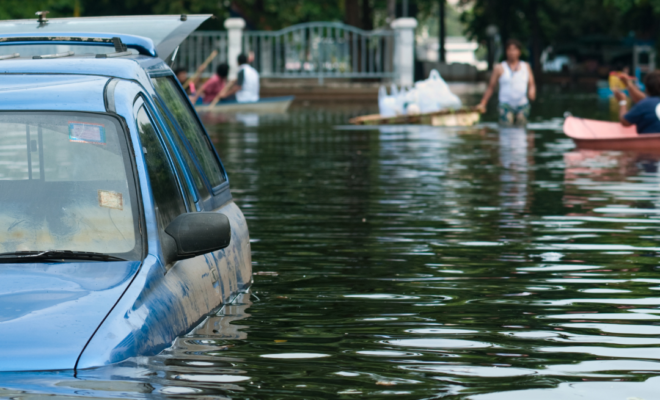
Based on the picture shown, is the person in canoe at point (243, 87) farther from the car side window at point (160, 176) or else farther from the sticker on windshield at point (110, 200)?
the sticker on windshield at point (110, 200)

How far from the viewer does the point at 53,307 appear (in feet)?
13.3

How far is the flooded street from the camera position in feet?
15.8

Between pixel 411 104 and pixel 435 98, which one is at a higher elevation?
pixel 435 98

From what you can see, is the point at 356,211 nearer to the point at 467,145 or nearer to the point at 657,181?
the point at 657,181

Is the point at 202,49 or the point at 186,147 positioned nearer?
the point at 186,147

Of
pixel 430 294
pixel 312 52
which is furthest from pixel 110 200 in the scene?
pixel 312 52

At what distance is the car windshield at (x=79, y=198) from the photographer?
4.50 m

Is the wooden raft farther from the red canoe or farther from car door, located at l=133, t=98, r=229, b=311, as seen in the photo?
car door, located at l=133, t=98, r=229, b=311

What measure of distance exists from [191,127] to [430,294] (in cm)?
192

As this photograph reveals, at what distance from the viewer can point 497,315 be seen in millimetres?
6535

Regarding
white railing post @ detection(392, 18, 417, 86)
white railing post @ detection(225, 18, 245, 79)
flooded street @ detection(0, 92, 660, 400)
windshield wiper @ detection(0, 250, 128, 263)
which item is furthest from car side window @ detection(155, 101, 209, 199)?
white railing post @ detection(225, 18, 245, 79)

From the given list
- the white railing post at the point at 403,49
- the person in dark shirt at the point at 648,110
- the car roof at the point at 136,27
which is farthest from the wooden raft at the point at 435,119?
the car roof at the point at 136,27

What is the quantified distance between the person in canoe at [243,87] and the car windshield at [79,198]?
25255 mm

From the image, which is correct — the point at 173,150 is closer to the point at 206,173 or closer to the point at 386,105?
the point at 206,173
